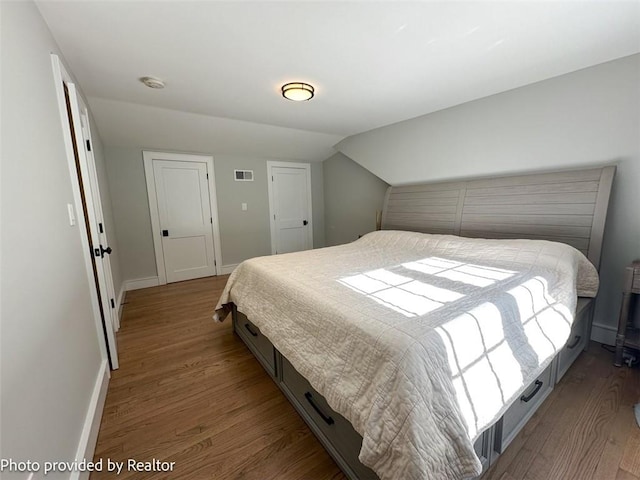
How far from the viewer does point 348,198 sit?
4863mm

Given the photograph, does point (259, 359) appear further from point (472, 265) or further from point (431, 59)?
point (431, 59)

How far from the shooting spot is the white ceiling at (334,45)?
4.62ft

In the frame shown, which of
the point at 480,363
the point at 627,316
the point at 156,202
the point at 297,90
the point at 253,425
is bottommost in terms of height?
the point at 253,425

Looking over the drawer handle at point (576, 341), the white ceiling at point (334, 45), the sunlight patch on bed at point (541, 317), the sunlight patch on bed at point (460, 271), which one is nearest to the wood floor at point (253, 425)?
the drawer handle at point (576, 341)

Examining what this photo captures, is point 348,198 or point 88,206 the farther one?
point 348,198

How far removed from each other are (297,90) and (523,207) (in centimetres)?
228

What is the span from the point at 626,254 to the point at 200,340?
11.8 feet

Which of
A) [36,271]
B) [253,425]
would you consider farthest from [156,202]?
[253,425]

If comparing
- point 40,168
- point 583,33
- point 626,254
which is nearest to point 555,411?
point 626,254

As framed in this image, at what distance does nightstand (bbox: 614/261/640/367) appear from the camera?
69.7 inches

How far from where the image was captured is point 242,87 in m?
2.34

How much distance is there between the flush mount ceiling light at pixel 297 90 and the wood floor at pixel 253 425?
7.54ft

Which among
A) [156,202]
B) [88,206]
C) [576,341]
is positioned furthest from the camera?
[156,202]

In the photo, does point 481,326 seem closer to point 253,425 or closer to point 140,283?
point 253,425
